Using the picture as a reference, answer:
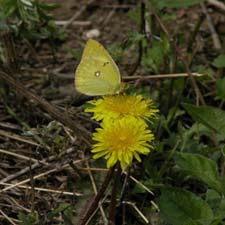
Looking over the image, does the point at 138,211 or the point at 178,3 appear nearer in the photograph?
the point at 138,211

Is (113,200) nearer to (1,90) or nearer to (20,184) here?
(20,184)

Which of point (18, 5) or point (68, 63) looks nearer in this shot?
point (18, 5)

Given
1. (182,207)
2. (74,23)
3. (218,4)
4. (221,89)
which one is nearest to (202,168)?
(182,207)

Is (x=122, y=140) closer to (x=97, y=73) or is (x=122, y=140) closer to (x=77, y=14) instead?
(x=97, y=73)

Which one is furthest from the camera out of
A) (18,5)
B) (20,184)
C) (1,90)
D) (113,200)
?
(1,90)

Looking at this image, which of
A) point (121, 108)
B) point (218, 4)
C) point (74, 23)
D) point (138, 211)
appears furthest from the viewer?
point (74, 23)

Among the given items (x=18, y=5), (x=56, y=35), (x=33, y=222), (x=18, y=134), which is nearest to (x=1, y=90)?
(x=18, y=134)

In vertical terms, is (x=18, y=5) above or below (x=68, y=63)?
above
